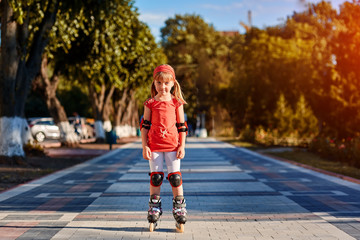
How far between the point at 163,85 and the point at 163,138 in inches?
25.3

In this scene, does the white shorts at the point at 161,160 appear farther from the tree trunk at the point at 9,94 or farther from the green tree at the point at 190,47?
the green tree at the point at 190,47

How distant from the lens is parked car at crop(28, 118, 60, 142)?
147ft

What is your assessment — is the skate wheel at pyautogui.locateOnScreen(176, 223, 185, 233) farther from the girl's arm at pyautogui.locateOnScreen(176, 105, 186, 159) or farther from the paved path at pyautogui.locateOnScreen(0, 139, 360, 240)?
the girl's arm at pyautogui.locateOnScreen(176, 105, 186, 159)

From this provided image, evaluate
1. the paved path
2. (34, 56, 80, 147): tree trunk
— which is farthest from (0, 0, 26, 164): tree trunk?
(34, 56, 80, 147): tree trunk

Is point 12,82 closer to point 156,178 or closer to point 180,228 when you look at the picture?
point 156,178

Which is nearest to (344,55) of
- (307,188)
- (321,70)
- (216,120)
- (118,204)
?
(321,70)

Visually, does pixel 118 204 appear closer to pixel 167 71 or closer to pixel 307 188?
pixel 167 71

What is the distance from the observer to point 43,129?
45.2 m

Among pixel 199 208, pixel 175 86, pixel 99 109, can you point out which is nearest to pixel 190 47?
pixel 99 109

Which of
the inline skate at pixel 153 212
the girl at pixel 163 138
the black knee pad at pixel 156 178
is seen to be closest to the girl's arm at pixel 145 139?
the girl at pixel 163 138

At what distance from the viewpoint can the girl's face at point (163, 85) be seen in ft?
22.6

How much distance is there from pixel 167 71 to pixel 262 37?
44.0 meters

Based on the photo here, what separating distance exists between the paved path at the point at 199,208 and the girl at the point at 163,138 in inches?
13.4

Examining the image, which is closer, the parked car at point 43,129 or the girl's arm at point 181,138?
the girl's arm at point 181,138
